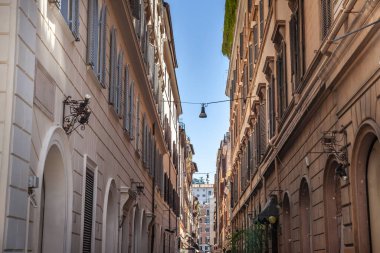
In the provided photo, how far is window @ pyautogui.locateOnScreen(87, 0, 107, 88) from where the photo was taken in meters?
11.9

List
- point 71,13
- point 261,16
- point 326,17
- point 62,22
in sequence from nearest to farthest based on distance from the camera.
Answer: point 62,22 → point 71,13 → point 326,17 → point 261,16

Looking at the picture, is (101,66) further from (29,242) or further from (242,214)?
(242,214)

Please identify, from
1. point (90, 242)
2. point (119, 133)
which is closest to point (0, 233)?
point (90, 242)

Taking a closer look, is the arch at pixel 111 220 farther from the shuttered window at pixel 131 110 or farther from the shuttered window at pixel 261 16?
the shuttered window at pixel 261 16

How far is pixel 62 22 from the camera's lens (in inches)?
377

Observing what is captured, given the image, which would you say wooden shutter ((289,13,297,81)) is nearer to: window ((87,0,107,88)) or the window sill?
window ((87,0,107,88))

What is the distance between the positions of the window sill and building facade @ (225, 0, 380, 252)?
12.5ft

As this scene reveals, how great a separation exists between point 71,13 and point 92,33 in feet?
6.16

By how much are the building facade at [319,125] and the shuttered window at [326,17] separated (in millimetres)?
17

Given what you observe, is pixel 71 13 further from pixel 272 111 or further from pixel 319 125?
pixel 272 111

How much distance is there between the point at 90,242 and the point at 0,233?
5867mm

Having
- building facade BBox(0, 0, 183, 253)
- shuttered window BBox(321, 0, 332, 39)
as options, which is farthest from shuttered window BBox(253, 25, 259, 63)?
shuttered window BBox(321, 0, 332, 39)

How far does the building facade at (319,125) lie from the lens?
9430mm

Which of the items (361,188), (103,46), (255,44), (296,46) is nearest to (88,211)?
(103,46)
